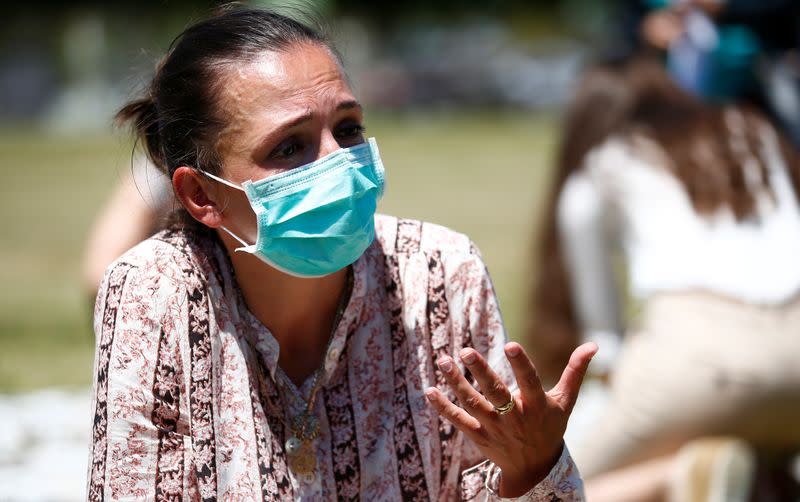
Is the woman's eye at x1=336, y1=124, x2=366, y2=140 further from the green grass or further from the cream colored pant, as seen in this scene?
the cream colored pant

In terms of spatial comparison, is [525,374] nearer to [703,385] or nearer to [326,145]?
[326,145]

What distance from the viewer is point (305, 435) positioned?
7.47ft

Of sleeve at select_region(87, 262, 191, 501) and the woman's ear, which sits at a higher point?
the woman's ear

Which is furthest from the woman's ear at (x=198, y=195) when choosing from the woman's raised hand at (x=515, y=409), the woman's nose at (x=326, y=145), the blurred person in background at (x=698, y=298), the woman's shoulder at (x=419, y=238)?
the blurred person in background at (x=698, y=298)

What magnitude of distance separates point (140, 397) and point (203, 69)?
67 centimetres

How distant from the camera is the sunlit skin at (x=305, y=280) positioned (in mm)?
2035

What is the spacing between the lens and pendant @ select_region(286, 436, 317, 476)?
225cm

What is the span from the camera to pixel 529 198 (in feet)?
42.8

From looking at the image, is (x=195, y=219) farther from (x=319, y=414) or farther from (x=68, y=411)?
(x=68, y=411)

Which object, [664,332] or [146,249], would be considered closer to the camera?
[146,249]

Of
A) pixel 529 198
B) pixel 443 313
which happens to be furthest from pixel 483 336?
pixel 529 198

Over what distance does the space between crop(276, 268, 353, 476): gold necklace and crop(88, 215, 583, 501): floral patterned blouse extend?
0.01 meters

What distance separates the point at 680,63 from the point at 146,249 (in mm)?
3107

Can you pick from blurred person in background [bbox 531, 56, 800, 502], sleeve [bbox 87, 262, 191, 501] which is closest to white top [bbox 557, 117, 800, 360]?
blurred person in background [bbox 531, 56, 800, 502]
